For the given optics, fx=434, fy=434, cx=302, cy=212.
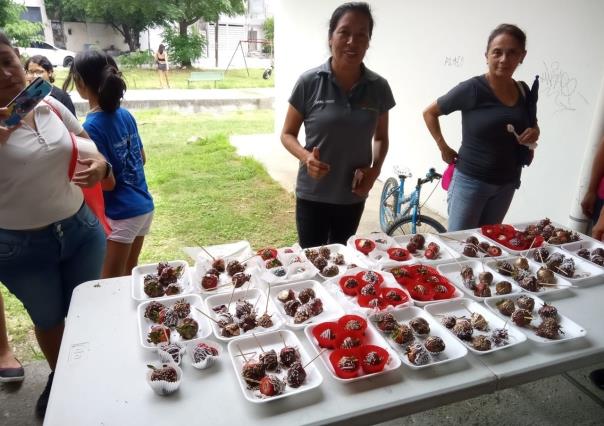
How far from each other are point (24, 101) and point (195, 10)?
54.4 feet

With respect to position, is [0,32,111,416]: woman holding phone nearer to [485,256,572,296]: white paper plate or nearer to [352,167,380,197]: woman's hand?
[352,167,380,197]: woman's hand

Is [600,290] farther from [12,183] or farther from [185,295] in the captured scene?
[12,183]

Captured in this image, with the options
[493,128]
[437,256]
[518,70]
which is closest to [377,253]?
[437,256]

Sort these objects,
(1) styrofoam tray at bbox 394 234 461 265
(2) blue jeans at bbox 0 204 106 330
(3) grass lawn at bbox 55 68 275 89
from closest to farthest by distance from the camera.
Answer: (2) blue jeans at bbox 0 204 106 330
(1) styrofoam tray at bbox 394 234 461 265
(3) grass lawn at bbox 55 68 275 89

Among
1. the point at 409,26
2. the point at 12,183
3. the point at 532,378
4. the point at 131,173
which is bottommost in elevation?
the point at 532,378

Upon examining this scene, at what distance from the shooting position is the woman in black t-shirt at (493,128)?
85.7 inches

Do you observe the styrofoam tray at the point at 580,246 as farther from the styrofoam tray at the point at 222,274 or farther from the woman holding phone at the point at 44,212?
the woman holding phone at the point at 44,212

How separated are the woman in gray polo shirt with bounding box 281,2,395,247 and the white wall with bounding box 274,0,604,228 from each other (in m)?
1.67

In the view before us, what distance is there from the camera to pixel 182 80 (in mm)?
14242

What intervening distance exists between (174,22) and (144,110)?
327 inches

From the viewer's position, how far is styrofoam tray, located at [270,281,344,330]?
1444 millimetres

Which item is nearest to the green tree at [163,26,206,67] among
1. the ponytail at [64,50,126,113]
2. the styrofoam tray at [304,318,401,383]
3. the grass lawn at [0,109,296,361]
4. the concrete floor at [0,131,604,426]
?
the grass lawn at [0,109,296,361]

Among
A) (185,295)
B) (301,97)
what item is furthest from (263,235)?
(185,295)

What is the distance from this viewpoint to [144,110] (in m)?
9.95
